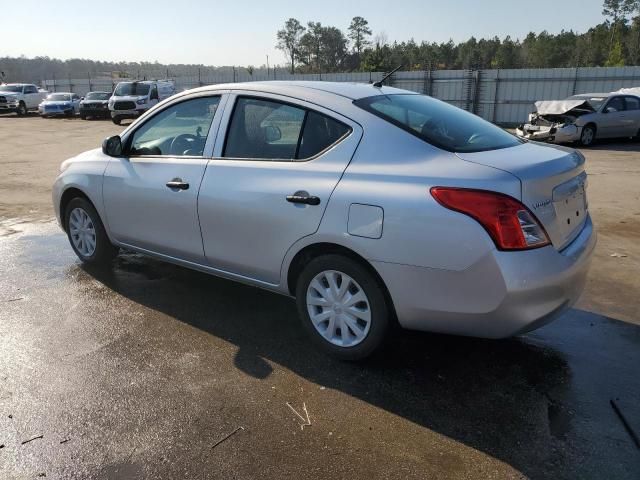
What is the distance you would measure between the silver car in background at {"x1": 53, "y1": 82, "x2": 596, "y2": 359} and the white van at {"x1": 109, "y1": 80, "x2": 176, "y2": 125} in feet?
76.5

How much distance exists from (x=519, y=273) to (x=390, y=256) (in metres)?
0.68

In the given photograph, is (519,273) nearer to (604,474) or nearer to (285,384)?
(604,474)

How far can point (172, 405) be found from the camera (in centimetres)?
305

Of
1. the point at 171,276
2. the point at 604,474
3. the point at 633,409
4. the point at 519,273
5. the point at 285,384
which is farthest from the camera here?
the point at 171,276

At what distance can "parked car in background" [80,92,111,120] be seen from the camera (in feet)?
96.1

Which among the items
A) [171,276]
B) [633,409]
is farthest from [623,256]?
[171,276]

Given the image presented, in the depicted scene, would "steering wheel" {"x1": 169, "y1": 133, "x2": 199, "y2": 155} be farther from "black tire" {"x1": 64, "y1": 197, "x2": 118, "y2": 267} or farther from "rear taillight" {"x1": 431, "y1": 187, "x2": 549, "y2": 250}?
"rear taillight" {"x1": 431, "y1": 187, "x2": 549, "y2": 250}

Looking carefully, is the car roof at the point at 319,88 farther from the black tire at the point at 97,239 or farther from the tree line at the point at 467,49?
the tree line at the point at 467,49

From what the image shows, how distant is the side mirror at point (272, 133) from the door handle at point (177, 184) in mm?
729

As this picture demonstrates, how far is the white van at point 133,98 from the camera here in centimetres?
2583

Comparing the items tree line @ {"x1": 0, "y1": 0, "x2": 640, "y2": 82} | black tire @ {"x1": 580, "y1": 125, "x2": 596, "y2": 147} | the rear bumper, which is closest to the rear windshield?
the rear bumper

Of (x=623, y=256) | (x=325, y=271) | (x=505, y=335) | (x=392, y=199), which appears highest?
(x=392, y=199)

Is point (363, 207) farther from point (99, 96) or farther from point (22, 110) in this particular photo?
point (22, 110)

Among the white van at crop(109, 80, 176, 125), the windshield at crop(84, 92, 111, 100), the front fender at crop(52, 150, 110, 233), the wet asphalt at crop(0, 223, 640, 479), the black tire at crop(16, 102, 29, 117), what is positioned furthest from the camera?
the black tire at crop(16, 102, 29, 117)
